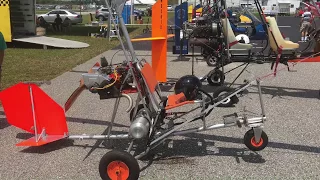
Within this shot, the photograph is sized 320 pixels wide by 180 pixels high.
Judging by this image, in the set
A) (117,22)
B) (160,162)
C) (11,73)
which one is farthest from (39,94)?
(11,73)

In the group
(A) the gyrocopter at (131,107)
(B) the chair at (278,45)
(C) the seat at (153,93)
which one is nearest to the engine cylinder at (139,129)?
(A) the gyrocopter at (131,107)

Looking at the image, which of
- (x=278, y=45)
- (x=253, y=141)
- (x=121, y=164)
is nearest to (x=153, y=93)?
(x=121, y=164)

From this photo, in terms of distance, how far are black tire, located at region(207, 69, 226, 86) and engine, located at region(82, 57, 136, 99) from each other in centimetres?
401

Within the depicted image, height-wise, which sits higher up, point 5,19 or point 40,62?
point 5,19

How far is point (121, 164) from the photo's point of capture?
3.32m

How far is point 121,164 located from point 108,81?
3.12 feet

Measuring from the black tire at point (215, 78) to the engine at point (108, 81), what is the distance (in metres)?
4.01

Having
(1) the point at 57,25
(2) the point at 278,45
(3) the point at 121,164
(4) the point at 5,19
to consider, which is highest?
(1) the point at 57,25

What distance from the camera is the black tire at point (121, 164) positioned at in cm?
327

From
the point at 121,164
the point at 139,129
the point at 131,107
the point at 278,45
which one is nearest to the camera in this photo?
the point at 121,164

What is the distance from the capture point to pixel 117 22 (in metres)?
3.67

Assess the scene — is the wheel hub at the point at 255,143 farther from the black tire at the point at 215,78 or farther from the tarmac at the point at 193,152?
the black tire at the point at 215,78

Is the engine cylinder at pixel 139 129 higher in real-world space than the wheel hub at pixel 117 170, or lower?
higher

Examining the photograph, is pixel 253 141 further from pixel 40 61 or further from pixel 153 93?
pixel 40 61
